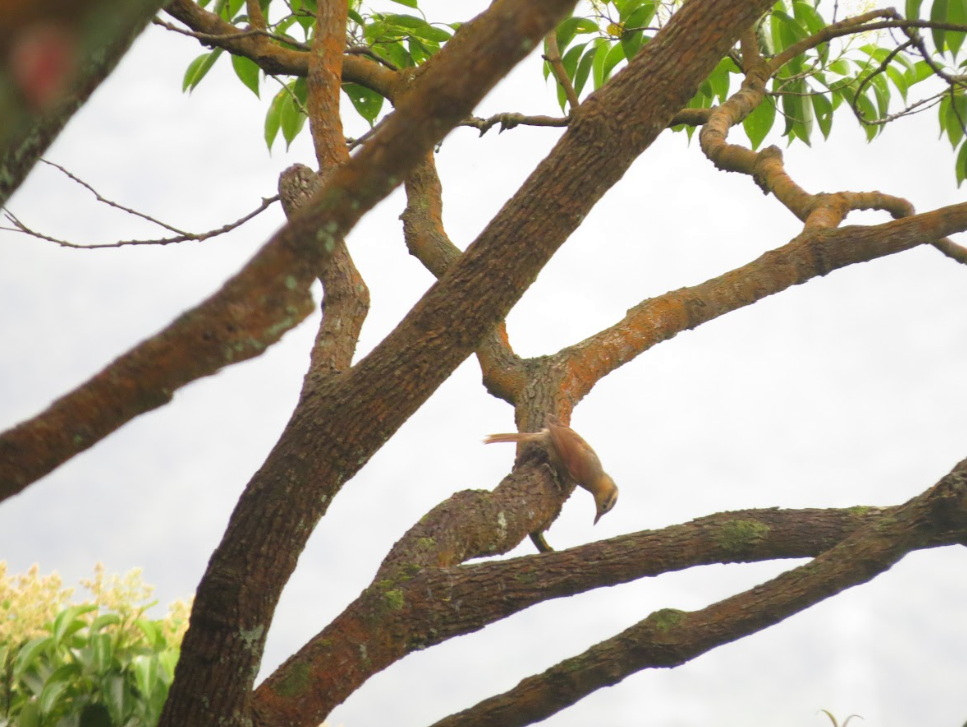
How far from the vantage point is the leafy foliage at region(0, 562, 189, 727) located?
214 centimetres

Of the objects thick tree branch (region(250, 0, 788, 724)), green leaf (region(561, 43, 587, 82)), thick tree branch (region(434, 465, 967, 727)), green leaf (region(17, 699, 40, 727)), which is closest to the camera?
thick tree branch (region(250, 0, 788, 724))

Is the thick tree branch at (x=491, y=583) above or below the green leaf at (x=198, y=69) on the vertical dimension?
below

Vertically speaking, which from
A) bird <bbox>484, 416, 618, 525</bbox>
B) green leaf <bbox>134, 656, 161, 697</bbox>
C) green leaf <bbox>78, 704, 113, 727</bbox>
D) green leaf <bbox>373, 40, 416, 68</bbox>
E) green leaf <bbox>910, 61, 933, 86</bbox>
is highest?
green leaf <bbox>910, 61, 933, 86</bbox>

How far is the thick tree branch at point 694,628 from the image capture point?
1.62 metres

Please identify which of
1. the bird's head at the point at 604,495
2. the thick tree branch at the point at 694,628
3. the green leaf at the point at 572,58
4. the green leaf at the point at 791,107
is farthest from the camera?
the green leaf at the point at 791,107

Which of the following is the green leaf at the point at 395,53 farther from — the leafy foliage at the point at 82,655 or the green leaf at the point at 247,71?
the leafy foliage at the point at 82,655

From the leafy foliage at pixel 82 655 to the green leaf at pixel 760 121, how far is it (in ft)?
8.17

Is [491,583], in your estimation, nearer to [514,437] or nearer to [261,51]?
[514,437]

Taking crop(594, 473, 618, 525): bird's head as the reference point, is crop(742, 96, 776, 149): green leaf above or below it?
above

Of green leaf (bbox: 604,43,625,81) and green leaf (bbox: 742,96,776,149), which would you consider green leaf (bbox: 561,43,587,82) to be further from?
green leaf (bbox: 742,96,776,149)

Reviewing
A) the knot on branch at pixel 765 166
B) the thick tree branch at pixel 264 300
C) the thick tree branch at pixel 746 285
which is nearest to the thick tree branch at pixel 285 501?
the thick tree branch at pixel 264 300

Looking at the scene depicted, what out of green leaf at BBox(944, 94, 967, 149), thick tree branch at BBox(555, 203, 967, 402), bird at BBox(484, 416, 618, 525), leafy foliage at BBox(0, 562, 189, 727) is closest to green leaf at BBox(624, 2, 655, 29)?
thick tree branch at BBox(555, 203, 967, 402)

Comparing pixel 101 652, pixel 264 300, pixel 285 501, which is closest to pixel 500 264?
pixel 285 501

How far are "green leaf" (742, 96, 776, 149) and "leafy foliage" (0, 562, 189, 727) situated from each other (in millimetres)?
2490
